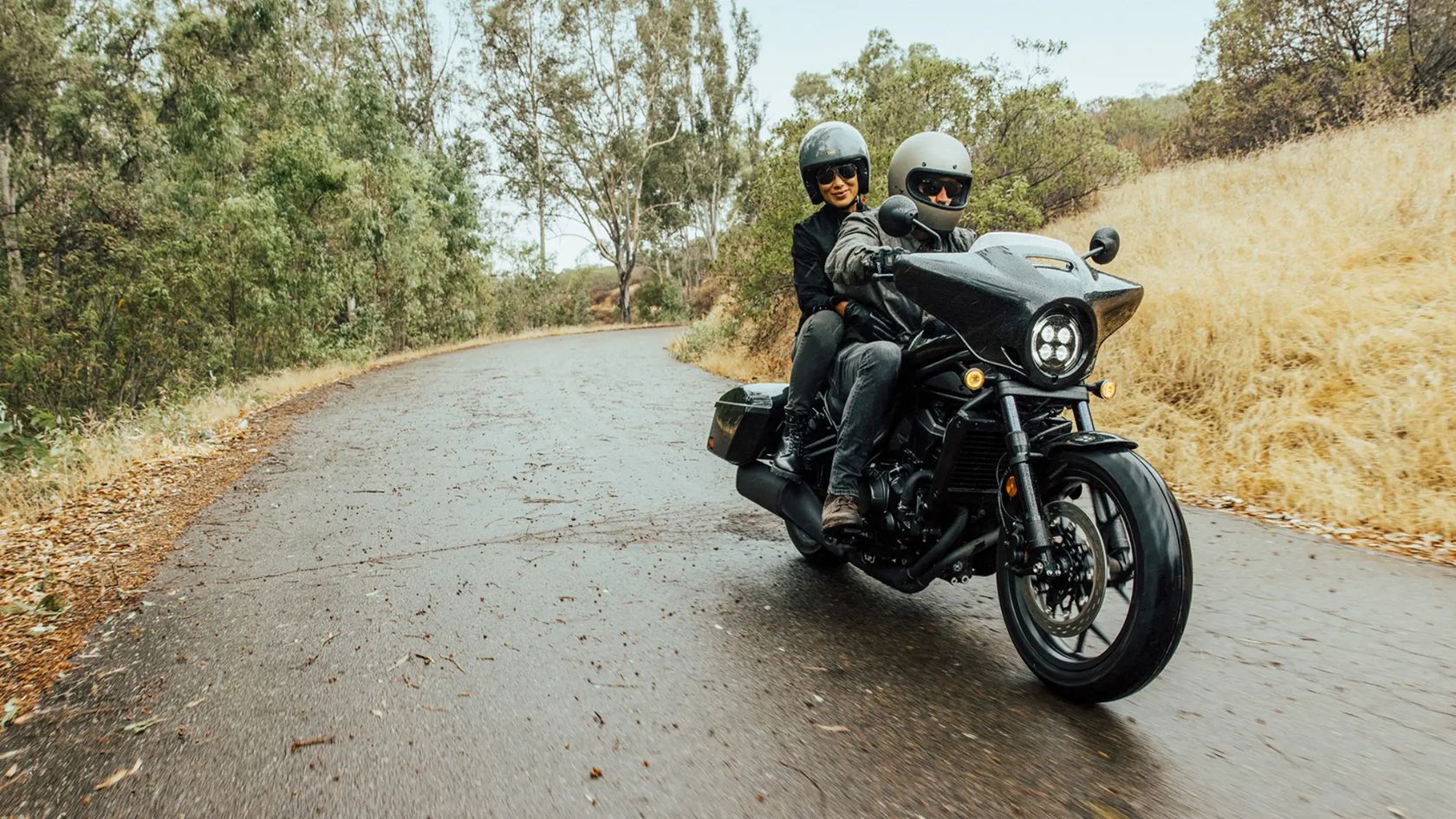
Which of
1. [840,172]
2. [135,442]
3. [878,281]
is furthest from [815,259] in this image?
[135,442]

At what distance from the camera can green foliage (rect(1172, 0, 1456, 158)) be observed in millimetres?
14211

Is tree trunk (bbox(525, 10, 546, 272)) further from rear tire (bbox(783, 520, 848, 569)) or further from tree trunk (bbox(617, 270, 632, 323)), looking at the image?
rear tire (bbox(783, 520, 848, 569))

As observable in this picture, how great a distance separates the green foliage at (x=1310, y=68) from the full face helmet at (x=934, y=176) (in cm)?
1266

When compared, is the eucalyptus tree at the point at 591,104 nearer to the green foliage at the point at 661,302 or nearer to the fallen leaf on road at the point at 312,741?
the green foliage at the point at 661,302

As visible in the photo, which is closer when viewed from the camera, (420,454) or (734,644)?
(734,644)

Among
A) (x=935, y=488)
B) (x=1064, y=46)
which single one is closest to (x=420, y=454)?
(x=935, y=488)

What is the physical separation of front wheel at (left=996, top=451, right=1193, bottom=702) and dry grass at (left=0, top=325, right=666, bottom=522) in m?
7.42

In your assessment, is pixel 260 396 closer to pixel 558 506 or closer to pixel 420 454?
pixel 420 454

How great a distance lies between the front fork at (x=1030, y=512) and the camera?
284 cm

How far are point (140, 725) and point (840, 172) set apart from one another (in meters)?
3.67

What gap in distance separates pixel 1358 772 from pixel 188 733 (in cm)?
369

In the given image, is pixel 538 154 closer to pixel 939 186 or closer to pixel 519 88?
pixel 519 88

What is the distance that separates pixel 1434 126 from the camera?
36.7 ft

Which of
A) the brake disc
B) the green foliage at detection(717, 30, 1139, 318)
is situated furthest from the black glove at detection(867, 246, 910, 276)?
the green foliage at detection(717, 30, 1139, 318)
